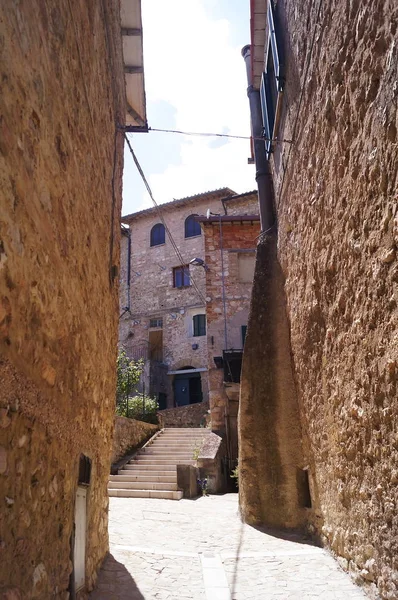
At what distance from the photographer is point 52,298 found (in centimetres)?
262

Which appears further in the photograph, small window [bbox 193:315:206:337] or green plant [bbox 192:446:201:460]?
small window [bbox 193:315:206:337]

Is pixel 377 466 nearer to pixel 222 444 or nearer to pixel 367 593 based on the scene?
pixel 367 593

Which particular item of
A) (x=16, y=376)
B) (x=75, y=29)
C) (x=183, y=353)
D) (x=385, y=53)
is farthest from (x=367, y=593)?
(x=183, y=353)

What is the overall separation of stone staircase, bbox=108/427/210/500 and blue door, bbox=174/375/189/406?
9266 mm

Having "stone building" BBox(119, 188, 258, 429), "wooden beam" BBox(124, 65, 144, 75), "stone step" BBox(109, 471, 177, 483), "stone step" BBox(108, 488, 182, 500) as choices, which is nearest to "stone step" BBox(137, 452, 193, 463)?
"stone step" BBox(109, 471, 177, 483)

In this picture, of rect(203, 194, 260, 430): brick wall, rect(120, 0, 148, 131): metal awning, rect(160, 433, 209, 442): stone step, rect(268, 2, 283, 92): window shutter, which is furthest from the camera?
rect(203, 194, 260, 430): brick wall

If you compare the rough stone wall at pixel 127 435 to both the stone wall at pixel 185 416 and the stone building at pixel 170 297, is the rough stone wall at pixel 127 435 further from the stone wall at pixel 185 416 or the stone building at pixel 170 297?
the stone building at pixel 170 297

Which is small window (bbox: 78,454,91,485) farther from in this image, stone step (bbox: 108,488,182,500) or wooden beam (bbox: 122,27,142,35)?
stone step (bbox: 108,488,182,500)

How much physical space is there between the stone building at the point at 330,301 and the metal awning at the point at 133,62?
1767mm

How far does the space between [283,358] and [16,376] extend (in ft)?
15.5

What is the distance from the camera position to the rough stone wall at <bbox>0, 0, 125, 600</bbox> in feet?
6.44

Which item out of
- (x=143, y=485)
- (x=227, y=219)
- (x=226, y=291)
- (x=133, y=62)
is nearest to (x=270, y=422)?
(x=133, y=62)

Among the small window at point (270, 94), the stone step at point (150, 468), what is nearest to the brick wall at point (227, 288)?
the stone step at point (150, 468)

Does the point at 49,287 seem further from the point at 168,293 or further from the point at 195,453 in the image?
the point at 168,293
